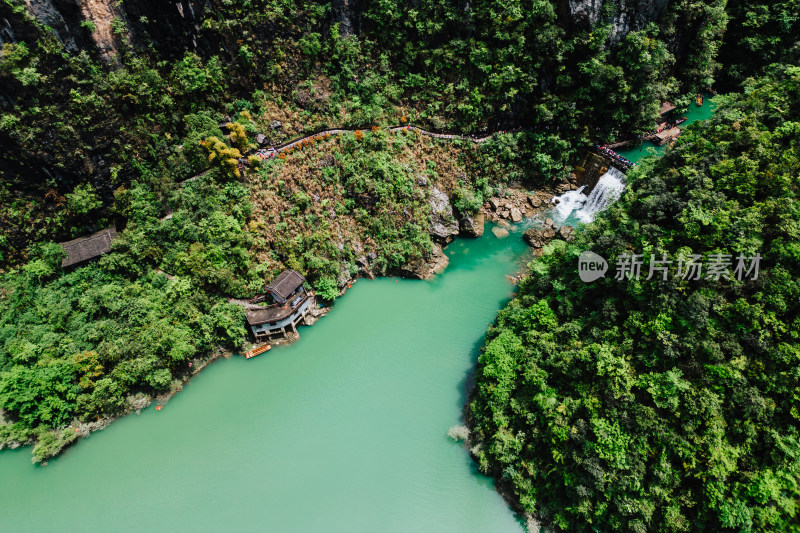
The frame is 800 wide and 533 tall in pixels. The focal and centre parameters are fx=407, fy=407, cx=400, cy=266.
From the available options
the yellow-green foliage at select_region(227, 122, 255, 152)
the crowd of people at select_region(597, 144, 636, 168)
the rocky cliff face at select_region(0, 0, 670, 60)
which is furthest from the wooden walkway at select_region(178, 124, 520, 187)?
the rocky cliff face at select_region(0, 0, 670, 60)

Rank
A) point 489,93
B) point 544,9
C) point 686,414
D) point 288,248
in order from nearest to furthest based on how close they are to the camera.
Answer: point 686,414
point 288,248
point 544,9
point 489,93

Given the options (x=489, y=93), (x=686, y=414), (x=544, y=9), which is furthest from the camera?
(x=489, y=93)

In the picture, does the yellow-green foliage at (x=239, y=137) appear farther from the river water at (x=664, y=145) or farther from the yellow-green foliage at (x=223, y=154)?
the river water at (x=664, y=145)

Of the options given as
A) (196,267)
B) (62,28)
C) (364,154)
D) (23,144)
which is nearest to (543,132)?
(364,154)

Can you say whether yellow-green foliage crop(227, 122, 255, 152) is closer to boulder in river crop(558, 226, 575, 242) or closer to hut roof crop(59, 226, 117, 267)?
hut roof crop(59, 226, 117, 267)

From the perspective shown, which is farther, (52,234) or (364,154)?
(364,154)

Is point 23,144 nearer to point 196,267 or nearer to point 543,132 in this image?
point 196,267

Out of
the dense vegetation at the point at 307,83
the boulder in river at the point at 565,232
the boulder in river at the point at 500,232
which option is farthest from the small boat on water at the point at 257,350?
the boulder in river at the point at 565,232
